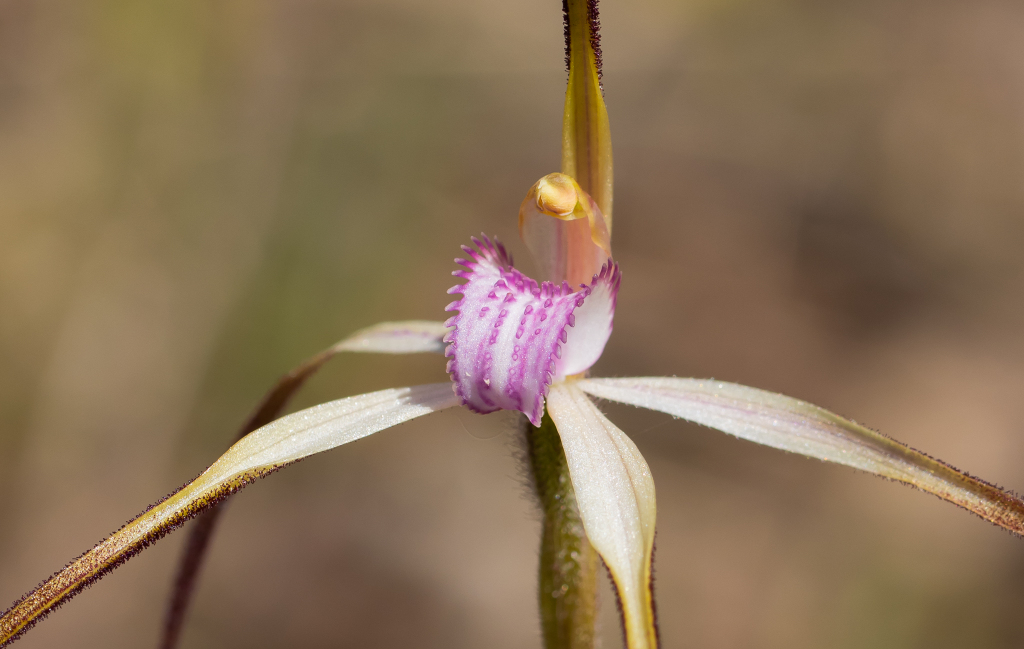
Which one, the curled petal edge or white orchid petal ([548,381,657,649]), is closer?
white orchid petal ([548,381,657,649])

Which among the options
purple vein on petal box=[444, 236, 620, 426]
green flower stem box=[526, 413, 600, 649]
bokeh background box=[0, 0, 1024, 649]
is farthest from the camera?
bokeh background box=[0, 0, 1024, 649]

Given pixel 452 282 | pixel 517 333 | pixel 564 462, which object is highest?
pixel 452 282

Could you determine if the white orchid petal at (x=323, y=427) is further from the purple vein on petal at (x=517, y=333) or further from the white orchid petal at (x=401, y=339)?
the white orchid petal at (x=401, y=339)

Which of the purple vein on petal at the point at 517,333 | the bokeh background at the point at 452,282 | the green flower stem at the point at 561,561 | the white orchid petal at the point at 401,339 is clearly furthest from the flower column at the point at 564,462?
the bokeh background at the point at 452,282

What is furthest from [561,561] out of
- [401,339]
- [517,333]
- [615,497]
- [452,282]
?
[452,282]

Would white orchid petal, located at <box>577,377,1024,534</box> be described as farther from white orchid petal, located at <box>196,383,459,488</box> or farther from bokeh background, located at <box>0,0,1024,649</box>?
bokeh background, located at <box>0,0,1024,649</box>

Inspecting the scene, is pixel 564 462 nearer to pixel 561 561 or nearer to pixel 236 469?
pixel 561 561

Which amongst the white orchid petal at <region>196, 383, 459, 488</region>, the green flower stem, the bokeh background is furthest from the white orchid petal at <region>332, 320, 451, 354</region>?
the bokeh background

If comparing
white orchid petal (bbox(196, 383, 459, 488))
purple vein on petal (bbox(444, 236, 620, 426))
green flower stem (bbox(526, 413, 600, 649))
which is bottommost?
green flower stem (bbox(526, 413, 600, 649))
